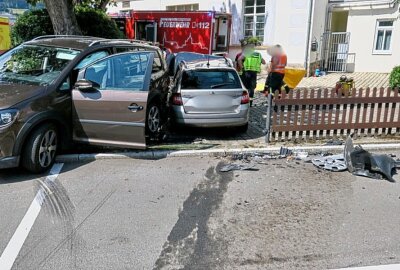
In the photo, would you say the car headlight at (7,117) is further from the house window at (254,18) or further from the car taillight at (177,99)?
the house window at (254,18)

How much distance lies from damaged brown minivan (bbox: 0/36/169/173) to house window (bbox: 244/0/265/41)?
41.7ft

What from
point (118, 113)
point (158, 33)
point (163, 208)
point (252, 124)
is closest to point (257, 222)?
point (163, 208)

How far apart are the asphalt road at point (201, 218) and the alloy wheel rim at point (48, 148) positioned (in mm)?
235

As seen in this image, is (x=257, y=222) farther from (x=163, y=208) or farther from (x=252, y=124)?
(x=252, y=124)

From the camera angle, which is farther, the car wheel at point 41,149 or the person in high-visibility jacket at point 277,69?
the person in high-visibility jacket at point 277,69

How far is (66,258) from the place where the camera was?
3.30 metres

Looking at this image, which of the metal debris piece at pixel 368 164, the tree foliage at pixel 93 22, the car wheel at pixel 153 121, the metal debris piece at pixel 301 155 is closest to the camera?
the metal debris piece at pixel 368 164

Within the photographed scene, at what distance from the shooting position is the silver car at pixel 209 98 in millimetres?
Answer: 6852

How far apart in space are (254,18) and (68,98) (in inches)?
560

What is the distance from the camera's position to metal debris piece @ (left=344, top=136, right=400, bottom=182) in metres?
5.30

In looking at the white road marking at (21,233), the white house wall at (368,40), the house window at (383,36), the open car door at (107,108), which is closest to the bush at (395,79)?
the white house wall at (368,40)

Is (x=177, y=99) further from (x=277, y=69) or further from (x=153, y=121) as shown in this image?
(x=277, y=69)

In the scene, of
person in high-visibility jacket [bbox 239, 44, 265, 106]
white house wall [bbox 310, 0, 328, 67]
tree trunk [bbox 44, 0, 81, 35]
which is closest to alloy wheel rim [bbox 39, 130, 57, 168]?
tree trunk [bbox 44, 0, 81, 35]

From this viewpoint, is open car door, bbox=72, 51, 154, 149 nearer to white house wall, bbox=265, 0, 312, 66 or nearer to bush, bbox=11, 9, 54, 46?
bush, bbox=11, 9, 54, 46
